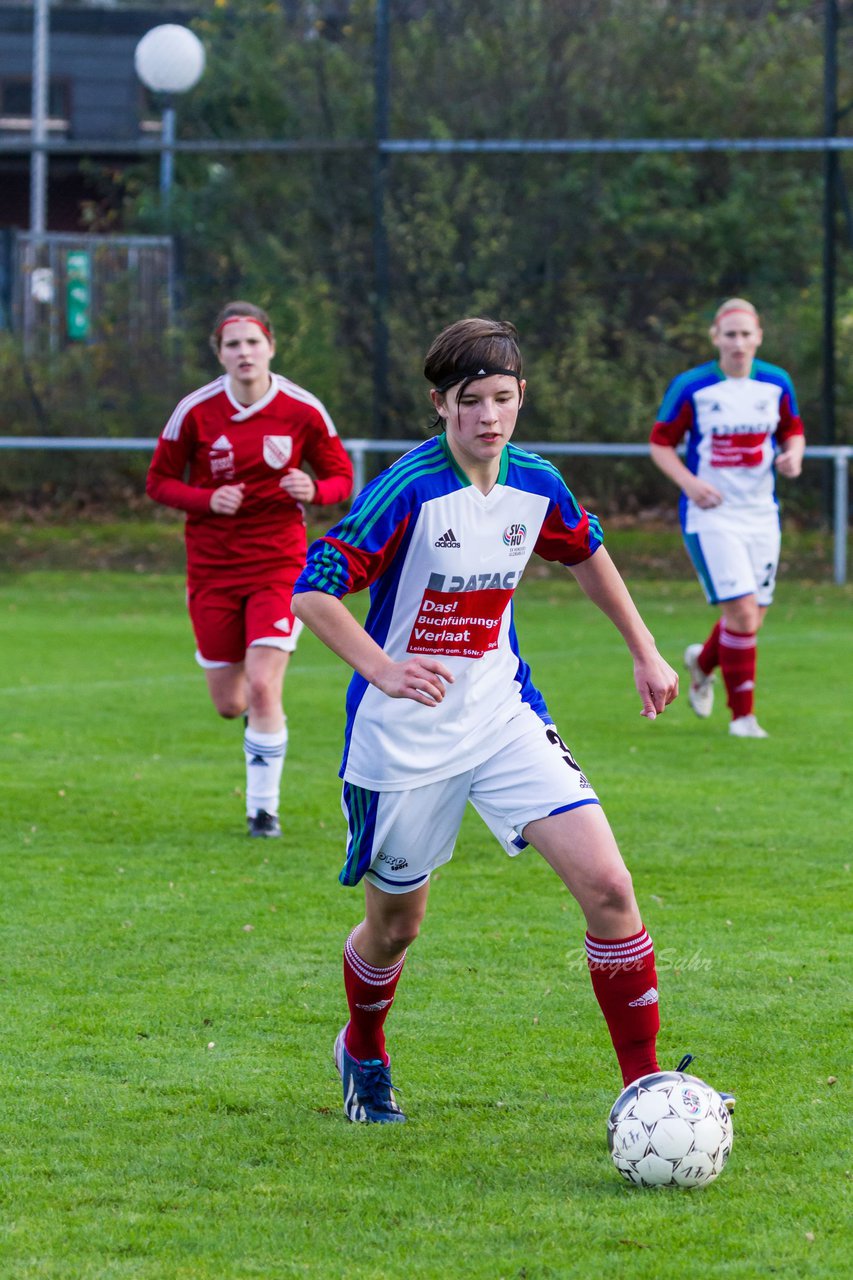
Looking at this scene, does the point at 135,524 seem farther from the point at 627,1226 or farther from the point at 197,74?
the point at 627,1226

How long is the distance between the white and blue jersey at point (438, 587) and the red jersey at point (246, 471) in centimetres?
348

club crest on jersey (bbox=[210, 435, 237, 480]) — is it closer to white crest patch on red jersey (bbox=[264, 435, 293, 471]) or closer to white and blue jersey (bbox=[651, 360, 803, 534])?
white crest patch on red jersey (bbox=[264, 435, 293, 471])

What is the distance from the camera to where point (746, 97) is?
61.1 ft

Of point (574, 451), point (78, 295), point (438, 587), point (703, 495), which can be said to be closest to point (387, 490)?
point (438, 587)

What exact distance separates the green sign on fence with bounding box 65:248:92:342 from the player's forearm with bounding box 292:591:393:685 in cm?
1480

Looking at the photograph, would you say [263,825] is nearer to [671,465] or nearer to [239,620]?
[239,620]

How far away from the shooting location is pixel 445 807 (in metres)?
4.03

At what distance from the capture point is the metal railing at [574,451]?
15.9m

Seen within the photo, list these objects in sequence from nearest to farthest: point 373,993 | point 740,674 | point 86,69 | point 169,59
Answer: point 373,993 → point 740,674 → point 169,59 → point 86,69

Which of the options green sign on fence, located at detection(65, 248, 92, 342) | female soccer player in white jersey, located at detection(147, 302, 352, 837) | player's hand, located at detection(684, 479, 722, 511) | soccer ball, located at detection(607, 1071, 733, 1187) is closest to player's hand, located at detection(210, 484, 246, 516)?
female soccer player in white jersey, located at detection(147, 302, 352, 837)

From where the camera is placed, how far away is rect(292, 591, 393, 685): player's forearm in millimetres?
3748

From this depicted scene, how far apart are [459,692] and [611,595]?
18.2 inches

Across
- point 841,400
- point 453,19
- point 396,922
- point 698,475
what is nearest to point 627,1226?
point 396,922

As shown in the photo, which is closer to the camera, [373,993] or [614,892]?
[614,892]
